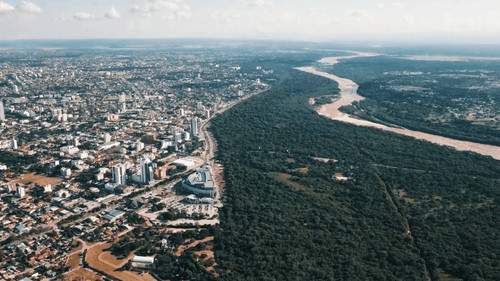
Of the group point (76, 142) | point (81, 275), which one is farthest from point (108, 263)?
point (76, 142)

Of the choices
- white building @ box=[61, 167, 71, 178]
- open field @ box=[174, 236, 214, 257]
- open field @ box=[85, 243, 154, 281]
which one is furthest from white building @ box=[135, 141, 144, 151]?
open field @ box=[174, 236, 214, 257]

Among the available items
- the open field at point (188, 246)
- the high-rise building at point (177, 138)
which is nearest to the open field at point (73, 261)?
the open field at point (188, 246)

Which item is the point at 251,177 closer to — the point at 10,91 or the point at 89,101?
the point at 89,101

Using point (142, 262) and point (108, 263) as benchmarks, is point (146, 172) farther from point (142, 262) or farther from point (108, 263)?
point (142, 262)

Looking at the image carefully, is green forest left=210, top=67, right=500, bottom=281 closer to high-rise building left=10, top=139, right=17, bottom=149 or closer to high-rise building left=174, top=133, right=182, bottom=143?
high-rise building left=174, top=133, right=182, bottom=143

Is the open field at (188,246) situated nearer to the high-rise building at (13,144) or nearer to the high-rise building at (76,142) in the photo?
the high-rise building at (76,142)

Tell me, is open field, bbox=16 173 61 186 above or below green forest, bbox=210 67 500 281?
below
